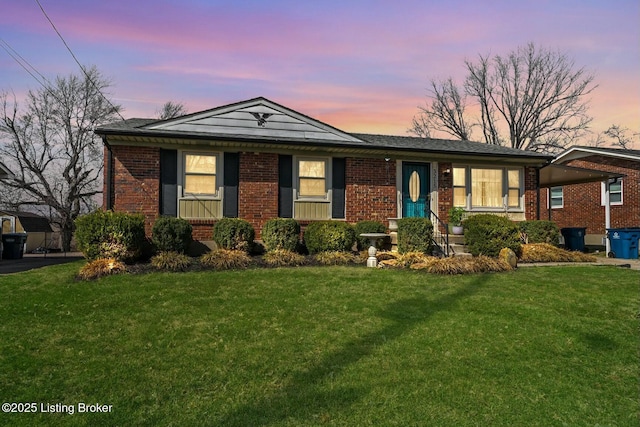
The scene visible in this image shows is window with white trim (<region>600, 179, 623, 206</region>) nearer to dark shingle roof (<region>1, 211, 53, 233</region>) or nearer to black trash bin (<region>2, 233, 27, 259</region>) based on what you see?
black trash bin (<region>2, 233, 27, 259</region>)

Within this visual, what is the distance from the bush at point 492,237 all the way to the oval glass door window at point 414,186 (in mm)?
2846

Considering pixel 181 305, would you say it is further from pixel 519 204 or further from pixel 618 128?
pixel 618 128

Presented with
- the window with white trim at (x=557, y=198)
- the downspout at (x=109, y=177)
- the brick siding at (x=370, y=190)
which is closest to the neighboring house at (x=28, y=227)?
the downspout at (x=109, y=177)

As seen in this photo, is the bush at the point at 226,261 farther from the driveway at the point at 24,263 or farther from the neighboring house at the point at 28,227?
the neighboring house at the point at 28,227

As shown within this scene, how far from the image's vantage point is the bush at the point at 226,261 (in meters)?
9.29

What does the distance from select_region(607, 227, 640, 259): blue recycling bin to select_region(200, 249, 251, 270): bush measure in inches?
481

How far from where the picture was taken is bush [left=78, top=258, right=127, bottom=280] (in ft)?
26.6

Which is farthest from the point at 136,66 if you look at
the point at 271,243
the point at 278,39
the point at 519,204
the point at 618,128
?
the point at 618,128

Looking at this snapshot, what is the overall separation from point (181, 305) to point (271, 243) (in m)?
4.70

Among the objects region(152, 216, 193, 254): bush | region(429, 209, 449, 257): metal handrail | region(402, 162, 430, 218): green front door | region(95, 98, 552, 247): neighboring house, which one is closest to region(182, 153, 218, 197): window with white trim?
region(95, 98, 552, 247): neighboring house

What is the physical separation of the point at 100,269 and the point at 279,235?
169 inches

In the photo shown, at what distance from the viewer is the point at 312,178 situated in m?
12.8

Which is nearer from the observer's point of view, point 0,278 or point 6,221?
point 0,278

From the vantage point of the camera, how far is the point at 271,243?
10852mm
